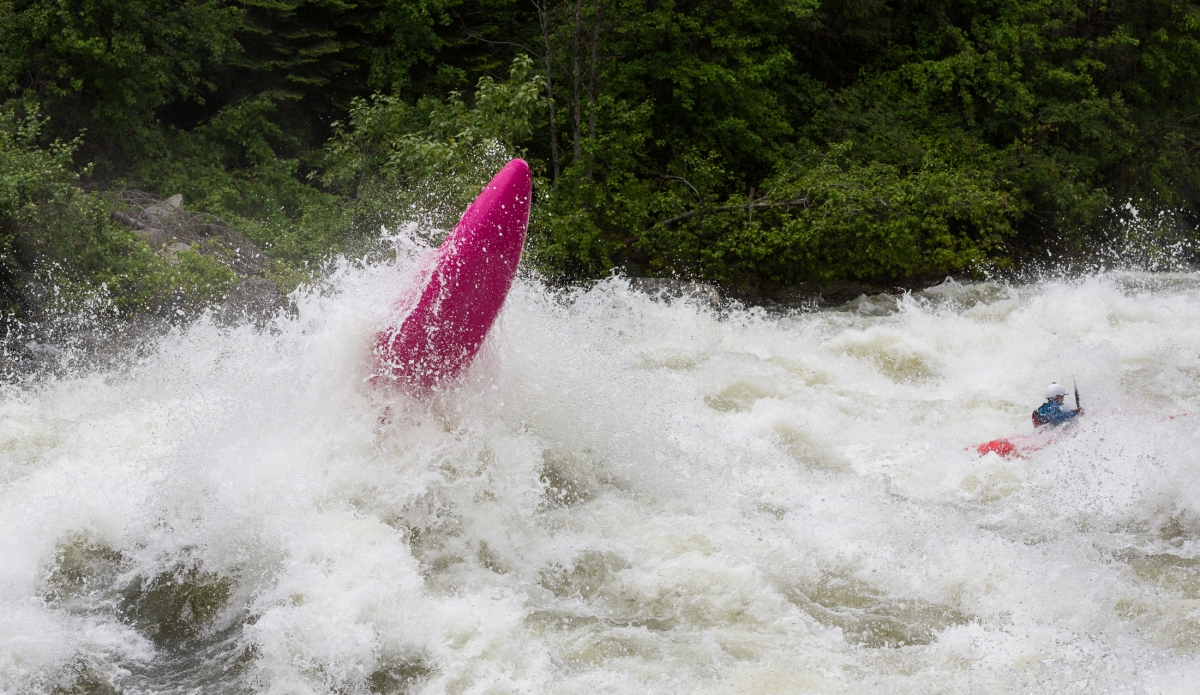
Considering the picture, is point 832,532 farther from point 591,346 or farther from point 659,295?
point 659,295

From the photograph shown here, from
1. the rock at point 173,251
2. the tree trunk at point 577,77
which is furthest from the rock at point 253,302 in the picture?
the tree trunk at point 577,77

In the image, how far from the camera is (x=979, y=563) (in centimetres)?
466

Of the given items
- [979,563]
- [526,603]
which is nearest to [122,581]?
[526,603]

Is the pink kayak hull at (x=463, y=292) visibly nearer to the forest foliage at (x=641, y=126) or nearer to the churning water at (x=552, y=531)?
the churning water at (x=552, y=531)

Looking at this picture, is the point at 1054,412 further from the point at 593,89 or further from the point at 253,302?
the point at 253,302

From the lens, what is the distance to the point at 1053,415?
21.2 ft

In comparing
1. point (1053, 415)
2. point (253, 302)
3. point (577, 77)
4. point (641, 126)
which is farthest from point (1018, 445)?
point (577, 77)

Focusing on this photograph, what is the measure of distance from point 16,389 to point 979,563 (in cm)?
557

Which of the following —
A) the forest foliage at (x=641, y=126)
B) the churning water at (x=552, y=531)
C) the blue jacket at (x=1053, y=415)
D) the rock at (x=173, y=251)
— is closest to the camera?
the churning water at (x=552, y=531)

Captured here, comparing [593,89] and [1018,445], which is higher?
[593,89]

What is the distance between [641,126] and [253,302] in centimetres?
437

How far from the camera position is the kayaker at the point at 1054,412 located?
645cm

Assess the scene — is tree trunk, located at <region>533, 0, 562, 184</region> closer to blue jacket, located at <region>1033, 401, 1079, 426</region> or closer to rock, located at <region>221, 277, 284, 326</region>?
rock, located at <region>221, 277, 284, 326</region>

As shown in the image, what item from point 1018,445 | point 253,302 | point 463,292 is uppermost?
point 463,292
